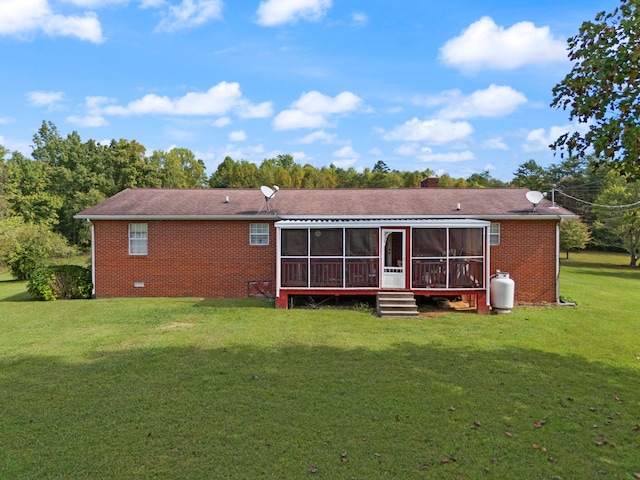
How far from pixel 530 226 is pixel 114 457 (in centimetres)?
1454

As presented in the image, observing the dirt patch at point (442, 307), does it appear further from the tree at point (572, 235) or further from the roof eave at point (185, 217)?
the tree at point (572, 235)

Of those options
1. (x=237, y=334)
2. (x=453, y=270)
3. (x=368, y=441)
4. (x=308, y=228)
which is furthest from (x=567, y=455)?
(x=308, y=228)

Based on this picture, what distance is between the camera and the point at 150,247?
15.5 meters

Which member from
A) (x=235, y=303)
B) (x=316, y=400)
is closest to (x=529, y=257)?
(x=235, y=303)

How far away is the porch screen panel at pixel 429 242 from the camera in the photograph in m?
13.4

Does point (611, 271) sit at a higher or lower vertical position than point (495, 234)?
lower

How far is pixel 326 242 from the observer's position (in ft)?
44.9

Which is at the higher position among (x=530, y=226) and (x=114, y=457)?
(x=530, y=226)

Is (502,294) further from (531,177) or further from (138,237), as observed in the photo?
(531,177)

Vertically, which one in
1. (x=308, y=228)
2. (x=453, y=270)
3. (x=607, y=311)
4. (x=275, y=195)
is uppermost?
(x=275, y=195)

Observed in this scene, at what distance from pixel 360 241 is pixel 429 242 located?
7.12ft

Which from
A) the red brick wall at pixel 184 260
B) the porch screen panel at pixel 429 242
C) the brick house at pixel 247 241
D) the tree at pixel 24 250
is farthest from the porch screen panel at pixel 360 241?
the tree at pixel 24 250

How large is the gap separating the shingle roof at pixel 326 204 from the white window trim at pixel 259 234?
0.47 m

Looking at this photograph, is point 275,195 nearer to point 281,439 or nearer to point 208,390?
point 208,390
